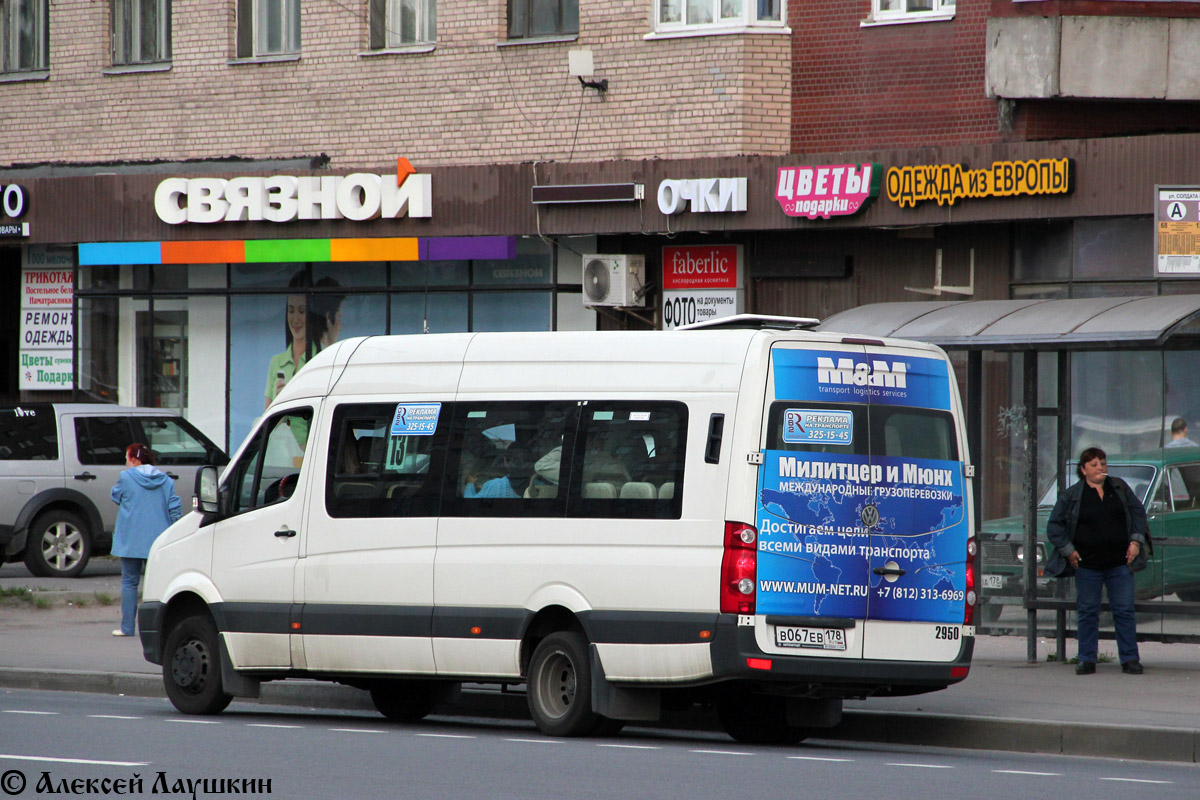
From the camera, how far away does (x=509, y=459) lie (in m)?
11.0

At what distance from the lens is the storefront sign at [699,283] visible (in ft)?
71.3

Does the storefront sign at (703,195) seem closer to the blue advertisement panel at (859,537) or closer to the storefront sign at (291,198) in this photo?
the storefront sign at (291,198)

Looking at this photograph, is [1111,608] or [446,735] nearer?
[446,735]

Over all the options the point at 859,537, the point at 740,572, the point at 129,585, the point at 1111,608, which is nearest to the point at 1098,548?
the point at 1111,608

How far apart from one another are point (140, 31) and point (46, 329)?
14.2 feet

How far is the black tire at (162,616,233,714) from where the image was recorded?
39.4 ft

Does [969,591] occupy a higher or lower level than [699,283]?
lower

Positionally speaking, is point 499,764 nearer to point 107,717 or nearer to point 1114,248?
point 107,717

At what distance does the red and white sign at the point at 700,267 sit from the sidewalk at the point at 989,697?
6.91 m

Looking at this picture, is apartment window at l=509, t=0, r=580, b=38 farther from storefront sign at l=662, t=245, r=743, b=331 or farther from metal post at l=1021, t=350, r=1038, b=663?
metal post at l=1021, t=350, r=1038, b=663

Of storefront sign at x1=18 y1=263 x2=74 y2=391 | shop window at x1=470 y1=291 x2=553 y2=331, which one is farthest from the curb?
storefront sign at x1=18 y1=263 x2=74 y2=391

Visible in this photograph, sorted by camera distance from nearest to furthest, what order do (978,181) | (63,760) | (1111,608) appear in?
1. (63,760)
2. (1111,608)
3. (978,181)

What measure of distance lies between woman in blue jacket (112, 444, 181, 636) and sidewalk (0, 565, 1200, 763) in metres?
0.47

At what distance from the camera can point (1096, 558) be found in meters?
13.2
